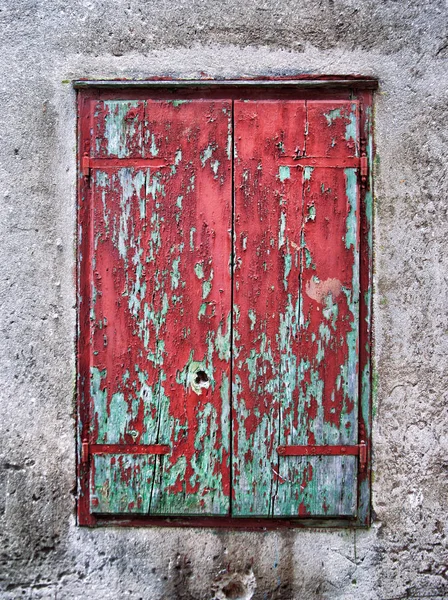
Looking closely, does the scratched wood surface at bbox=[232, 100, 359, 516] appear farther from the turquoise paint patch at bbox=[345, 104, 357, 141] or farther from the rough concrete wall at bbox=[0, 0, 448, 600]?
the rough concrete wall at bbox=[0, 0, 448, 600]

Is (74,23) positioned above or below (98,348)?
above

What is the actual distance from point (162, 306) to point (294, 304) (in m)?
0.54

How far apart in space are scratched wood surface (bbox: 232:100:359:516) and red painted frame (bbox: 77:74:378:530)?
56 millimetres

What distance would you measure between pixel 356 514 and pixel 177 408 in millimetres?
856

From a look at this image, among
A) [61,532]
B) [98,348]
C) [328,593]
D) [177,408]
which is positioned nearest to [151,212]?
[98,348]

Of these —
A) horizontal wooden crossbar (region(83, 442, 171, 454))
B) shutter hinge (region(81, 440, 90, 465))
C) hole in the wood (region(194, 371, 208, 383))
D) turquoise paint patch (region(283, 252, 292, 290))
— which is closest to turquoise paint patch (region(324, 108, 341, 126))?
turquoise paint patch (region(283, 252, 292, 290))

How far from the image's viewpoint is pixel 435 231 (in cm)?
191

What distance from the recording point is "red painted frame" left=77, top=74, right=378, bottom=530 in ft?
6.23

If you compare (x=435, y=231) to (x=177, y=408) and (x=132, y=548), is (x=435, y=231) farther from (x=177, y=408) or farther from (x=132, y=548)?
(x=132, y=548)

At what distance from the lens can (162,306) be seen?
1.90m

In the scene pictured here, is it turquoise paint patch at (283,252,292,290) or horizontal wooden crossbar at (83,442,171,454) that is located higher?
turquoise paint patch at (283,252,292,290)

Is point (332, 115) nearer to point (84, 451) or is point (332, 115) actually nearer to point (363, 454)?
point (363, 454)

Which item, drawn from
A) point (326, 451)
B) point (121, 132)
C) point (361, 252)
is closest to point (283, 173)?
point (361, 252)

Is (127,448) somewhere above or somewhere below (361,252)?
below
